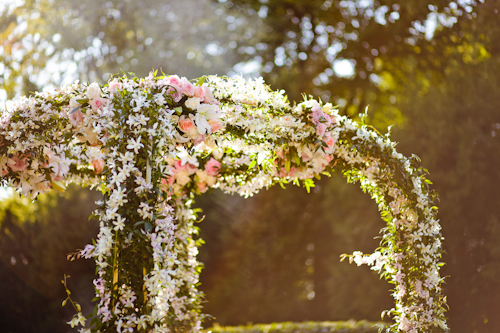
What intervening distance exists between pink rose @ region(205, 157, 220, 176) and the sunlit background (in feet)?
16.2

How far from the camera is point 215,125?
2385mm

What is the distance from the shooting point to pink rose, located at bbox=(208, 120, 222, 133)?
2.37 m

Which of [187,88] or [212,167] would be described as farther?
[212,167]

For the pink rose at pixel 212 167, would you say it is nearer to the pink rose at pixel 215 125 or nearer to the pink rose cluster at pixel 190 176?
the pink rose cluster at pixel 190 176

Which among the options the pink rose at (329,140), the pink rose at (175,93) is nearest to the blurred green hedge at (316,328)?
the pink rose at (329,140)

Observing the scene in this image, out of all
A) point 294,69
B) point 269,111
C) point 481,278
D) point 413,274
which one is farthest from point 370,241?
point 269,111

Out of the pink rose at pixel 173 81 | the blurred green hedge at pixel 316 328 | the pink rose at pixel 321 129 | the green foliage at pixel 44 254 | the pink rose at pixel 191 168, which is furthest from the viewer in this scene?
the green foliage at pixel 44 254

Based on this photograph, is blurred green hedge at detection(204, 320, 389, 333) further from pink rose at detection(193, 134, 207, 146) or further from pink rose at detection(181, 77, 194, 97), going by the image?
pink rose at detection(181, 77, 194, 97)

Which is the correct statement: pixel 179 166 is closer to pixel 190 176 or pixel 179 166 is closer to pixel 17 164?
pixel 190 176

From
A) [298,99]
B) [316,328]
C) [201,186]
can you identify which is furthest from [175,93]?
[298,99]

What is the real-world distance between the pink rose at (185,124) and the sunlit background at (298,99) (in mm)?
6184

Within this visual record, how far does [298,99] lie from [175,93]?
22.1 ft

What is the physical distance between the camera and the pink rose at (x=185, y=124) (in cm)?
230

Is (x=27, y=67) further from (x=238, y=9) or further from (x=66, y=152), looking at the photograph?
(x=66, y=152)
